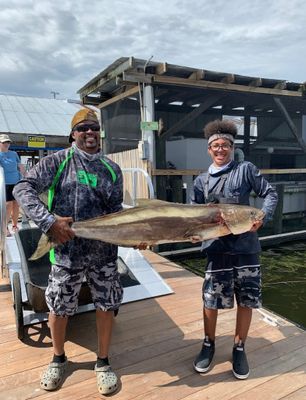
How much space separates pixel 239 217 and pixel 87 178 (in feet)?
3.52

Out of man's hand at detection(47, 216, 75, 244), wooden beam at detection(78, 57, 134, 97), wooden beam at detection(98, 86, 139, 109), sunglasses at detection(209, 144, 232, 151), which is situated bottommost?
man's hand at detection(47, 216, 75, 244)

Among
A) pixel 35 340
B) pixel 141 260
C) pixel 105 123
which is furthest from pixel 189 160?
pixel 35 340

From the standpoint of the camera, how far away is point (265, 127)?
35.3 ft

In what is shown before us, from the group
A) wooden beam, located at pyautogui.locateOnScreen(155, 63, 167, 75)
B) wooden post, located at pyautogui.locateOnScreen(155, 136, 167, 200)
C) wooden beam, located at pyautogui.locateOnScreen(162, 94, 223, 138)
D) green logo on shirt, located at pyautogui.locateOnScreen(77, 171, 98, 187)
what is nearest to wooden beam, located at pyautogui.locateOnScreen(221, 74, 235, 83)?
wooden beam, located at pyautogui.locateOnScreen(162, 94, 223, 138)

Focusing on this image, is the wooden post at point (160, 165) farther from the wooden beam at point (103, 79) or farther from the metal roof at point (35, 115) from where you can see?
the metal roof at point (35, 115)

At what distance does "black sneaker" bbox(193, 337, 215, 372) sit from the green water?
2883 millimetres

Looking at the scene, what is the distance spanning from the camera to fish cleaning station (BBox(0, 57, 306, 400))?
255 centimetres

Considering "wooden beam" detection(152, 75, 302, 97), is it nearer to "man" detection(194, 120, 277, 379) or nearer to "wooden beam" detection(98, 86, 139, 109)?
"wooden beam" detection(98, 86, 139, 109)

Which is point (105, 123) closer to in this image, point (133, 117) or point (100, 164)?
point (133, 117)

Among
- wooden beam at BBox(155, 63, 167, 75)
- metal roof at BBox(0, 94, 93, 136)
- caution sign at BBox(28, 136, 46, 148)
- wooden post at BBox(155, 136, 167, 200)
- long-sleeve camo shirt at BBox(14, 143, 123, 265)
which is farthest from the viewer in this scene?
metal roof at BBox(0, 94, 93, 136)

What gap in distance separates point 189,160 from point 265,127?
3.60m

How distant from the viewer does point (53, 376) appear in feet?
8.16

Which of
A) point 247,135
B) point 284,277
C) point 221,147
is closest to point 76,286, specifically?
point 221,147

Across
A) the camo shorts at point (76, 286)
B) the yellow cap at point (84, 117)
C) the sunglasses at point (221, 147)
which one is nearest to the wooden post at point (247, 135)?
the sunglasses at point (221, 147)
